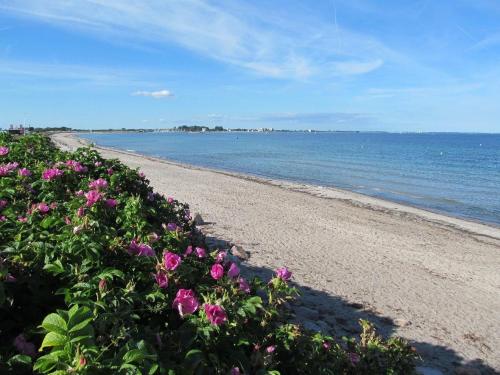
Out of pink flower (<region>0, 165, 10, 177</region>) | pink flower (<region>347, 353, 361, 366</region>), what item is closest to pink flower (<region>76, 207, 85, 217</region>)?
pink flower (<region>0, 165, 10, 177</region>)

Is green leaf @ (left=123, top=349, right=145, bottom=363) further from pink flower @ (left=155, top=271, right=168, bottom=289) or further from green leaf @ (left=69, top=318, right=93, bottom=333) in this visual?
pink flower @ (left=155, top=271, right=168, bottom=289)

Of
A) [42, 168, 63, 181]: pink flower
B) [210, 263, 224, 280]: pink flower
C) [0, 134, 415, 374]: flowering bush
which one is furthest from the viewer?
[42, 168, 63, 181]: pink flower

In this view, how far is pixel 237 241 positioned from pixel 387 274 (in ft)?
10.2

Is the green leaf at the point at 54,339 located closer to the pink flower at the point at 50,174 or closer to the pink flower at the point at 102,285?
the pink flower at the point at 102,285

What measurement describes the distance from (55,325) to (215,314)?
0.69 m

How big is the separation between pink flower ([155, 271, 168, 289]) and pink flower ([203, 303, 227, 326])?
325 millimetres

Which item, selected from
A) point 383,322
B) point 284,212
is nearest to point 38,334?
point 383,322

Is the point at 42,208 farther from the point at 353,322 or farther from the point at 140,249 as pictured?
the point at 353,322

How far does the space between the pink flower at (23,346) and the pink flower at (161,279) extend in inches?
24.1

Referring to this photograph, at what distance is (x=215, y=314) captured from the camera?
1.98 m

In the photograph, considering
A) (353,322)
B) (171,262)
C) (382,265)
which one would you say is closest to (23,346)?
(171,262)

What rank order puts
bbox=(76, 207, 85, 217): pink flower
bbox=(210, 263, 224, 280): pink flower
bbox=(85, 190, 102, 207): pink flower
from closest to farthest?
bbox=(210, 263, 224, 280): pink flower
bbox=(76, 207, 85, 217): pink flower
bbox=(85, 190, 102, 207): pink flower

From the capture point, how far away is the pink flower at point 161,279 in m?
2.23

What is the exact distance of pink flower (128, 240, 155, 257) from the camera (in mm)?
2438
